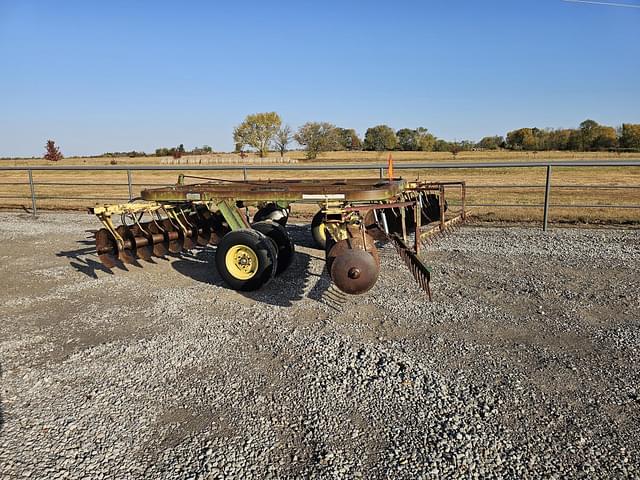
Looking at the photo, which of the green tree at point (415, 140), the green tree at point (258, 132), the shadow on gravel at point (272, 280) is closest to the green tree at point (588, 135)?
the green tree at point (415, 140)

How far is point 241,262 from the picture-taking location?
548cm

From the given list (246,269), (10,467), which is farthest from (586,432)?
(246,269)

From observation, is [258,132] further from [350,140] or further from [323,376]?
[323,376]

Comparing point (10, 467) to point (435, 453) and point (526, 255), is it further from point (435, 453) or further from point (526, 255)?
point (526, 255)

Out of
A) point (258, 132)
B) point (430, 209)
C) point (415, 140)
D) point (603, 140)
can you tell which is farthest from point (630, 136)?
point (430, 209)

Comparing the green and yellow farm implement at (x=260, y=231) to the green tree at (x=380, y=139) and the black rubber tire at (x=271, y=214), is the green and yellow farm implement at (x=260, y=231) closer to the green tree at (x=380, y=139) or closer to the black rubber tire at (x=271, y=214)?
the black rubber tire at (x=271, y=214)

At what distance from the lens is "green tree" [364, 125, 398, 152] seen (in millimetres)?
89162

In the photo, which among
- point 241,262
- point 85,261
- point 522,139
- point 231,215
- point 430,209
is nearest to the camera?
point 241,262

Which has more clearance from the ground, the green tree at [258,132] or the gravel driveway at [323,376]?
the green tree at [258,132]

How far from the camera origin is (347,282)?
13.9 ft

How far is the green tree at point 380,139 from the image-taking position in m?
89.2

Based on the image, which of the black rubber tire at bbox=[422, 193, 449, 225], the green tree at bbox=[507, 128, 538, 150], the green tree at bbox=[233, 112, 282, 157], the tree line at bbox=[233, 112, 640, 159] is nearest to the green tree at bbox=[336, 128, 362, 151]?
the tree line at bbox=[233, 112, 640, 159]

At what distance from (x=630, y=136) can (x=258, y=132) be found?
54.3 m

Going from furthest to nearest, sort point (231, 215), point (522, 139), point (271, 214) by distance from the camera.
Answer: point (522, 139), point (271, 214), point (231, 215)
